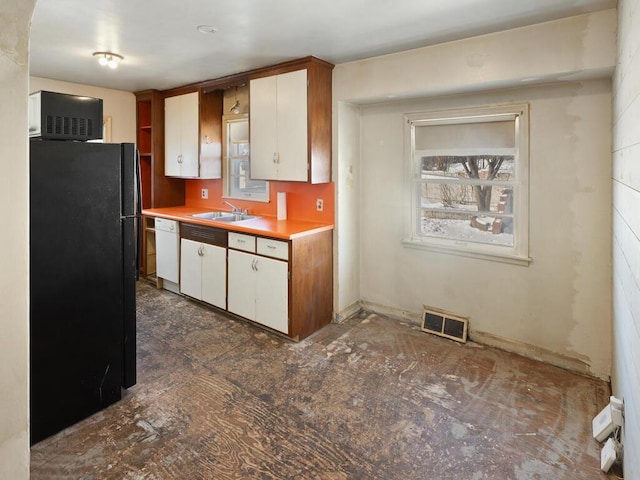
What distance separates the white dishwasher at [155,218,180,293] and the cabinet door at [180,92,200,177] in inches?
26.6

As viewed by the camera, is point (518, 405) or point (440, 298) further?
point (440, 298)

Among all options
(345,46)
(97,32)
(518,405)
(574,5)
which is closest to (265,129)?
(345,46)

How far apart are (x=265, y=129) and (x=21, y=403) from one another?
3.02 meters

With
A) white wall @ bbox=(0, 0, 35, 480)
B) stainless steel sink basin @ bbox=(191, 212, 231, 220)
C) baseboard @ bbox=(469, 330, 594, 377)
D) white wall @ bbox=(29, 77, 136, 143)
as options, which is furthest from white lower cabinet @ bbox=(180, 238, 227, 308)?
white wall @ bbox=(0, 0, 35, 480)

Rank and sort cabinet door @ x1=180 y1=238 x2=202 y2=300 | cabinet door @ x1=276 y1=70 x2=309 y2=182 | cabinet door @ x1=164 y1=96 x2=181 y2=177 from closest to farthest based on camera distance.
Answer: cabinet door @ x1=276 y1=70 x2=309 y2=182 < cabinet door @ x1=180 y1=238 x2=202 y2=300 < cabinet door @ x1=164 y1=96 x2=181 y2=177

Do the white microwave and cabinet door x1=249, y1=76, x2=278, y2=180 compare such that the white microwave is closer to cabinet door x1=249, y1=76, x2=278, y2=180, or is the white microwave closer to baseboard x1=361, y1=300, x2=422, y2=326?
cabinet door x1=249, y1=76, x2=278, y2=180

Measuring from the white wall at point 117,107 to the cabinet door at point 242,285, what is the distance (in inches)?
99.6

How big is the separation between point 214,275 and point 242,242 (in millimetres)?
571

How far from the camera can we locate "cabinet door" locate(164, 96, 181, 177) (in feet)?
15.5

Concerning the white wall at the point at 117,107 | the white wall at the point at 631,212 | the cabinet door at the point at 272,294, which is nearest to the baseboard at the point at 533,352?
the white wall at the point at 631,212

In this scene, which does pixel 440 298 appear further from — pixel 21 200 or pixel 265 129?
pixel 21 200

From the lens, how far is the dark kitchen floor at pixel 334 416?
6.29 ft

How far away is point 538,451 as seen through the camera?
203 centimetres

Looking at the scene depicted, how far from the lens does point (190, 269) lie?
4180 mm
